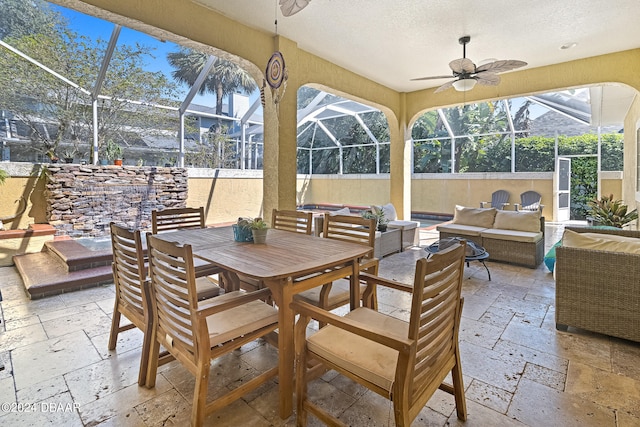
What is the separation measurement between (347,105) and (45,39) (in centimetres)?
619

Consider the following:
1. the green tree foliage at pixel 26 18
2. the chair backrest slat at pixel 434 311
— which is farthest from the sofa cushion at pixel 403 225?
the green tree foliage at pixel 26 18

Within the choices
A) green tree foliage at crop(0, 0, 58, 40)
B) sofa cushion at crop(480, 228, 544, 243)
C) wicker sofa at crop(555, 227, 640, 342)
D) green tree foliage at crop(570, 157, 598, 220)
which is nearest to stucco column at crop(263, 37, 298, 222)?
sofa cushion at crop(480, 228, 544, 243)

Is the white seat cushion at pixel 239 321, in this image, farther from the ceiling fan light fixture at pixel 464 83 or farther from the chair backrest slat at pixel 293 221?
the ceiling fan light fixture at pixel 464 83

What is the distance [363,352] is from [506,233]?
13.2ft

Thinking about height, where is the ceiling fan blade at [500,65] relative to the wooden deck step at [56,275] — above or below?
above

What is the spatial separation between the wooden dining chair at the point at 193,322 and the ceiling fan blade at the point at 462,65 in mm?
3615

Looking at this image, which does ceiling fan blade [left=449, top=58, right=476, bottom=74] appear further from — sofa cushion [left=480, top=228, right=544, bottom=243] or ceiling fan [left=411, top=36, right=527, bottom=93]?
sofa cushion [left=480, top=228, right=544, bottom=243]

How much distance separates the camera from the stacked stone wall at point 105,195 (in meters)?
5.47

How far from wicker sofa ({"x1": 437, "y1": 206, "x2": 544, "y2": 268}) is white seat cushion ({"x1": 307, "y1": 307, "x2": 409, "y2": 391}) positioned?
11.9ft

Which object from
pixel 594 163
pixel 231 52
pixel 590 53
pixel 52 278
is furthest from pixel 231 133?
pixel 594 163

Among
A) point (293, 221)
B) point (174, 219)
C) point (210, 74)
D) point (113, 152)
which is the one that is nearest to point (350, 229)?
point (293, 221)

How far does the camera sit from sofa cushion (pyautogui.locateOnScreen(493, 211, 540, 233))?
4.66 metres

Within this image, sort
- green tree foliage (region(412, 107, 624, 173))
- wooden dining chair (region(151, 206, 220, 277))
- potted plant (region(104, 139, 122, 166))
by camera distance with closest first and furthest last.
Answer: wooden dining chair (region(151, 206, 220, 277))
potted plant (region(104, 139, 122, 166))
green tree foliage (region(412, 107, 624, 173))

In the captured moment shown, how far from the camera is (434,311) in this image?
1289 mm
